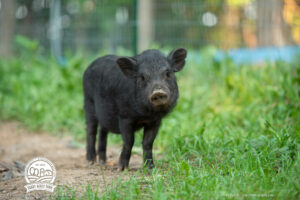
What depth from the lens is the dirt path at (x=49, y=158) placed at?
342 cm

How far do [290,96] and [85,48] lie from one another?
618cm

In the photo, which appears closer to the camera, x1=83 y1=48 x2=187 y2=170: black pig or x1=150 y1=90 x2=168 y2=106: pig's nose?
x1=150 y1=90 x2=168 y2=106: pig's nose

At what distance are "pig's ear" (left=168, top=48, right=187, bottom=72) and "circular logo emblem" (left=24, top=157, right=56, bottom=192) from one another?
173 cm

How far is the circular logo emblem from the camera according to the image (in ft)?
10.9

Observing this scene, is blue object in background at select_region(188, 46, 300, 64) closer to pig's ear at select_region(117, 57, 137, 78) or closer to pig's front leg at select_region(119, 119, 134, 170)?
pig's ear at select_region(117, 57, 137, 78)

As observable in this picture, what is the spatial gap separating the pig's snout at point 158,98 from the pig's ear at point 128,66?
48 cm

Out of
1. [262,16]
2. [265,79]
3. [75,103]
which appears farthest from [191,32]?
[75,103]

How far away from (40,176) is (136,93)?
128cm

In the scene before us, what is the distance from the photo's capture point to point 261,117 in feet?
17.5

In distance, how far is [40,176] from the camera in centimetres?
Result: 355

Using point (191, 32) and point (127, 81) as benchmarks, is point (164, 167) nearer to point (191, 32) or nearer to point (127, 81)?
point (127, 81)

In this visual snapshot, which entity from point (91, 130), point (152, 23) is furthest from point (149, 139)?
point (152, 23)

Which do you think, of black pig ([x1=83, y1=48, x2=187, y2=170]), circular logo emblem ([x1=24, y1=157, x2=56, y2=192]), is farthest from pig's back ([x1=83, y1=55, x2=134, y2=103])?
circular logo emblem ([x1=24, y1=157, x2=56, y2=192])

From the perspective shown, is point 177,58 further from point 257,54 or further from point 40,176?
point 257,54
